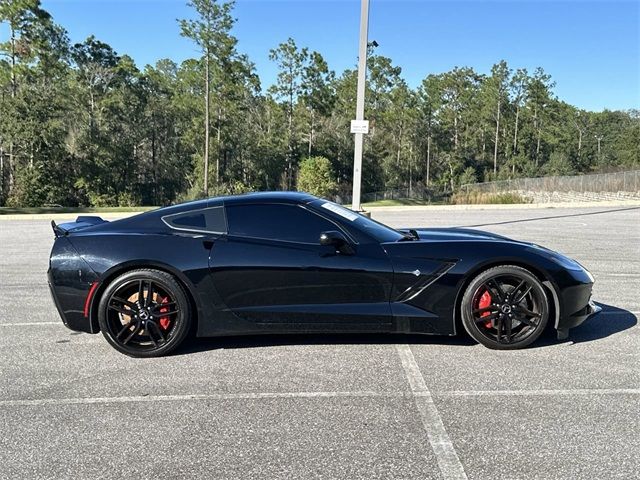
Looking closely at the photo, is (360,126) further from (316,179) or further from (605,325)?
(316,179)

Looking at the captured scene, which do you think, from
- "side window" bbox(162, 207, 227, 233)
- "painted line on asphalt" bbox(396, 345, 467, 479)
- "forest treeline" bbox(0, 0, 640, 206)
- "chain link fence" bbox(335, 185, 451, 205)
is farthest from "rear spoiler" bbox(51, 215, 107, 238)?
"chain link fence" bbox(335, 185, 451, 205)

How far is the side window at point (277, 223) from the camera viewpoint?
448cm

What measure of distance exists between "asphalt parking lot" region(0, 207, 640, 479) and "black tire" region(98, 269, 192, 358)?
15cm

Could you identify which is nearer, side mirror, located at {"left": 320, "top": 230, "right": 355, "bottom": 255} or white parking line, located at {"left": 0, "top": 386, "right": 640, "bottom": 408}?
white parking line, located at {"left": 0, "top": 386, "right": 640, "bottom": 408}

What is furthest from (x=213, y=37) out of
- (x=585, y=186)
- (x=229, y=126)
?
(x=585, y=186)

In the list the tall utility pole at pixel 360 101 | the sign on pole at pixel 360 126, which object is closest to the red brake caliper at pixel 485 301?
the tall utility pole at pixel 360 101

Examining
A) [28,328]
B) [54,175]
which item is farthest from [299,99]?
[28,328]

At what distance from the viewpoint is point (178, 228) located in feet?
14.9

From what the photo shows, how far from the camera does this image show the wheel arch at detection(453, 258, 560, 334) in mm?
4312

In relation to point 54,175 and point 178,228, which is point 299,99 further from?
point 178,228

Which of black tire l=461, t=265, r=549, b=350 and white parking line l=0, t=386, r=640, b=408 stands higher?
black tire l=461, t=265, r=549, b=350

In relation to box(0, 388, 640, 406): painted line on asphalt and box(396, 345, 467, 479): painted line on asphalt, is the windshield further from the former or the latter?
box(0, 388, 640, 406): painted line on asphalt

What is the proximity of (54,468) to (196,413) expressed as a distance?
85cm

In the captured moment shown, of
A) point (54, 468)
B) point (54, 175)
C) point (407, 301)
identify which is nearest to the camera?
point (54, 468)
